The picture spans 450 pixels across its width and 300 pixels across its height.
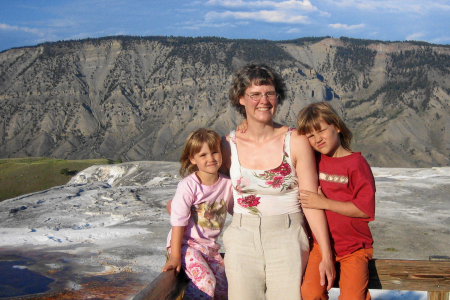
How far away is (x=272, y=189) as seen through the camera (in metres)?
3.05

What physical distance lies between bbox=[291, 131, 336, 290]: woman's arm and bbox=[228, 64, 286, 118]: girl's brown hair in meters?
0.41

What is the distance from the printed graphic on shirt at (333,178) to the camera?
3.02m

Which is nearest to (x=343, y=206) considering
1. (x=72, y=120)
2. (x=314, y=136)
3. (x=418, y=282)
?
(x=314, y=136)

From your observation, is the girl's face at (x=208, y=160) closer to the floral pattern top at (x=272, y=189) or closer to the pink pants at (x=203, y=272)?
the floral pattern top at (x=272, y=189)

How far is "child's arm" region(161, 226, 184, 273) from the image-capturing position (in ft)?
10.2

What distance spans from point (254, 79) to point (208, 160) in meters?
0.68

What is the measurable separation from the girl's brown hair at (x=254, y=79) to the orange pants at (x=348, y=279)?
4.12 feet

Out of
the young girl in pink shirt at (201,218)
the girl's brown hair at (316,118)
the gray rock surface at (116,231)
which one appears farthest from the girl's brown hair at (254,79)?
the gray rock surface at (116,231)

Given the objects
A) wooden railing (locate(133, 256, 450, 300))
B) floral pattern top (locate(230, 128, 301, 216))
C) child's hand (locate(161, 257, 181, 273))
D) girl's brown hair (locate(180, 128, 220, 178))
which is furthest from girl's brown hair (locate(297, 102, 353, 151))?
child's hand (locate(161, 257, 181, 273))

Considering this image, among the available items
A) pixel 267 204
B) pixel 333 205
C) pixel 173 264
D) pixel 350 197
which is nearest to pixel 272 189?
pixel 267 204

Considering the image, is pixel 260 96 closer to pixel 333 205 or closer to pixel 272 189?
pixel 272 189

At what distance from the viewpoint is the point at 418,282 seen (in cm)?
314

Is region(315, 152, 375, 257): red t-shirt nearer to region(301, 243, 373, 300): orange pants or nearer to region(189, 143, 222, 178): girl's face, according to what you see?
region(301, 243, 373, 300): orange pants

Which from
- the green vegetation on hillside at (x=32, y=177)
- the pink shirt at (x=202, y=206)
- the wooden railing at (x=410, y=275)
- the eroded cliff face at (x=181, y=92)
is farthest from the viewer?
the eroded cliff face at (x=181, y=92)
